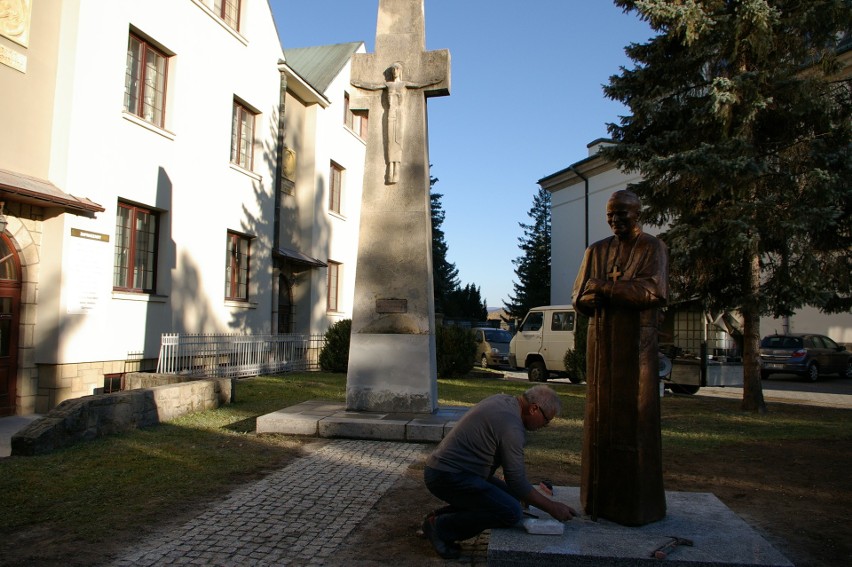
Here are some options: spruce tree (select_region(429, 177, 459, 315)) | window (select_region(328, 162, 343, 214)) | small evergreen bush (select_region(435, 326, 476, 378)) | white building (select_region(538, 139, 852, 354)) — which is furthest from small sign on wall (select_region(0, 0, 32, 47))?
spruce tree (select_region(429, 177, 459, 315))

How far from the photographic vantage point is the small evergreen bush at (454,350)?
59.8ft

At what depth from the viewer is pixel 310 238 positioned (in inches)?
848

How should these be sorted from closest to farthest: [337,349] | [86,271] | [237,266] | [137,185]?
[86,271]
[137,185]
[237,266]
[337,349]

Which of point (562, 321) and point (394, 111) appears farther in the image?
point (562, 321)

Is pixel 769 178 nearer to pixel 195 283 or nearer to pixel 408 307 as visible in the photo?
pixel 408 307

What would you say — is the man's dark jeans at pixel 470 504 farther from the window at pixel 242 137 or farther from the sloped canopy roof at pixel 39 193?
the window at pixel 242 137

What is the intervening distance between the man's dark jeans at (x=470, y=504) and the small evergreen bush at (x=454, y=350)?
45.3 ft

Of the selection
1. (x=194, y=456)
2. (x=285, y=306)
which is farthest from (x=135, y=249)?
(x=285, y=306)

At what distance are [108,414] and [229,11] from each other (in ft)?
39.2

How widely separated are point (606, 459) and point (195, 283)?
12.4 meters

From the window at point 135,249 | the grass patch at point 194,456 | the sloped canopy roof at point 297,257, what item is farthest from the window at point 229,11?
the grass patch at point 194,456

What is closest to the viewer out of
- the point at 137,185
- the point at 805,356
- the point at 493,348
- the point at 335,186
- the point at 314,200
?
the point at 137,185

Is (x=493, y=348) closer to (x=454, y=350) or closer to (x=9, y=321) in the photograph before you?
(x=454, y=350)

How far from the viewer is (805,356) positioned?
2255 cm
